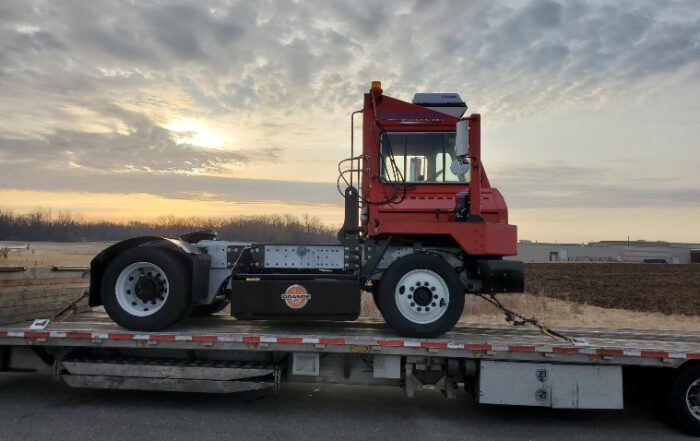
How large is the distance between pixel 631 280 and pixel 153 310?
35241 millimetres

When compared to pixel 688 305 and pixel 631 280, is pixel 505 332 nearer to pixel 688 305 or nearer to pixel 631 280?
pixel 688 305

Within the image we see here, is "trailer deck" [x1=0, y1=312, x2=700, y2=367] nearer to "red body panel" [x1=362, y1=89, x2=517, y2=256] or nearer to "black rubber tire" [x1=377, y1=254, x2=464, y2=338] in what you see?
"black rubber tire" [x1=377, y1=254, x2=464, y2=338]

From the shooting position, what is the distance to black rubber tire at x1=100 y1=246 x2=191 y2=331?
711 cm

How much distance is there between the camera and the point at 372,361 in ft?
22.1

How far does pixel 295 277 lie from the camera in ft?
23.9

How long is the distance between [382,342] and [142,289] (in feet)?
10.2

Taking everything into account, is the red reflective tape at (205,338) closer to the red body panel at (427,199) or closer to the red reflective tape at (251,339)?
the red reflective tape at (251,339)

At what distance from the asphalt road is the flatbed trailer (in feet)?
1.14

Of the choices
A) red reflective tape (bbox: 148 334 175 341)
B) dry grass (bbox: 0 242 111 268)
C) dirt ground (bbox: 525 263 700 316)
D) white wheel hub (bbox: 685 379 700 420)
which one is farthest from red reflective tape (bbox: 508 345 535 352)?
dry grass (bbox: 0 242 111 268)

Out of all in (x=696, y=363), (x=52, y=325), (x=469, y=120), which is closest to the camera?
(x=696, y=363)

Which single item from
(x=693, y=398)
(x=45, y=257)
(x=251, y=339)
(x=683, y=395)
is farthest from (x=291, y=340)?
(x=45, y=257)

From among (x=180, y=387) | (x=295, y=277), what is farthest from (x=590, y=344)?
(x=180, y=387)

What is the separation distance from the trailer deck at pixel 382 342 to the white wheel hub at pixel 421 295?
0.32 meters

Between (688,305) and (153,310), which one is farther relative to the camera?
(688,305)
